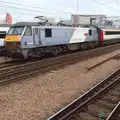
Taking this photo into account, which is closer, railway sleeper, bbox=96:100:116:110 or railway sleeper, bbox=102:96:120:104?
railway sleeper, bbox=96:100:116:110

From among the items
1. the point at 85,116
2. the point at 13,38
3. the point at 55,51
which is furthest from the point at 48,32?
the point at 85,116

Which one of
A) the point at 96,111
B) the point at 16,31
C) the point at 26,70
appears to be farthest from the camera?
the point at 16,31

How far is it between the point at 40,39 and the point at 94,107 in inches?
451

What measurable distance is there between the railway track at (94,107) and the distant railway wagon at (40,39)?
8503 millimetres

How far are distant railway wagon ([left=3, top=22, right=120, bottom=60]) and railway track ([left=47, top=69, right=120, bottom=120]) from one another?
27.9ft

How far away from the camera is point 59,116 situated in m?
7.88

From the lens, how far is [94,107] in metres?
8.94

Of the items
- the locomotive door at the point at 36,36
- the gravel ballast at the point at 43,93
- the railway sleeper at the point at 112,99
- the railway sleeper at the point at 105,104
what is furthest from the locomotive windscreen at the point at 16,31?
the railway sleeper at the point at 105,104

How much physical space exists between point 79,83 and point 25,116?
5112 millimetres

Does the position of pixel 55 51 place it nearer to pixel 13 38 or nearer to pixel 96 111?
pixel 13 38

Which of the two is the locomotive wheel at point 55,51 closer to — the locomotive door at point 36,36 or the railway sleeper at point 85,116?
the locomotive door at point 36,36

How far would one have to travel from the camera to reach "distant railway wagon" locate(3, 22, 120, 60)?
1802 cm

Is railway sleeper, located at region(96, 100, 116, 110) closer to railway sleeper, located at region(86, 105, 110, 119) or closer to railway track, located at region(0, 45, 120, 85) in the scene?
railway sleeper, located at region(86, 105, 110, 119)

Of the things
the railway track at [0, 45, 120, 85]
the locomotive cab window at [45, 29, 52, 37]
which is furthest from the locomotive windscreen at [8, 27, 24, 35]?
the railway track at [0, 45, 120, 85]
